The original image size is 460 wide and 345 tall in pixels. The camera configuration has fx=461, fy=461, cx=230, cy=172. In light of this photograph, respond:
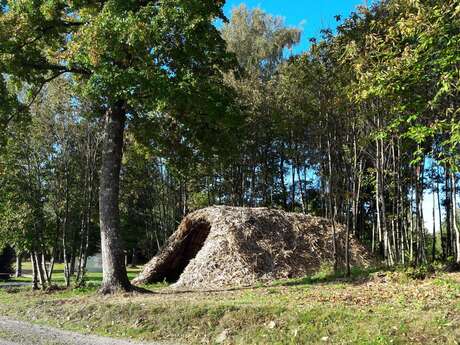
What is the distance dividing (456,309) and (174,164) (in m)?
9.50

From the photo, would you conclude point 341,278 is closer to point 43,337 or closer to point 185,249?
point 43,337

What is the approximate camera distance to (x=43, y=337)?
807cm

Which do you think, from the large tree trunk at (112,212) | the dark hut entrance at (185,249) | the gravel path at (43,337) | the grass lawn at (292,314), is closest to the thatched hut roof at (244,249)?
the dark hut entrance at (185,249)

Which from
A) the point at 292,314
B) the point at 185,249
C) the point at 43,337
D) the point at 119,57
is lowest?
the point at 43,337

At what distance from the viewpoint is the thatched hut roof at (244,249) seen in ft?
48.3

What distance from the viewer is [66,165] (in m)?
18.0

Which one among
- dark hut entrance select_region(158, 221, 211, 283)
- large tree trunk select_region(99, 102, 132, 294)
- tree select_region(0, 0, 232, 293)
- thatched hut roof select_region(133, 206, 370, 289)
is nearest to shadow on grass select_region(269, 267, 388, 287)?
thatched hut roof select_region(133, 206, 370, 289)

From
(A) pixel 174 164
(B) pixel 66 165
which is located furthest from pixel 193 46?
(B) pixel 66 165

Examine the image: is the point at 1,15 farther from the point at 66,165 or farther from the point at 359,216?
the point at 359,216

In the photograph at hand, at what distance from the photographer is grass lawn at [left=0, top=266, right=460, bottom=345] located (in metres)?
6.81

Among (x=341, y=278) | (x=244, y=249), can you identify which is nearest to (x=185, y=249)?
(x=244, y=249)

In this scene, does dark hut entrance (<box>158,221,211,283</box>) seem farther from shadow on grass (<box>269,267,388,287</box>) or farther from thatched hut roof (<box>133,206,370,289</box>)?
shadow on grass (<box>269,267,388,287</box>)

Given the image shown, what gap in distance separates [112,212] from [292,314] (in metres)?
6.30

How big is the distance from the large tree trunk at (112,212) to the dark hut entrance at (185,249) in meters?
5.51
